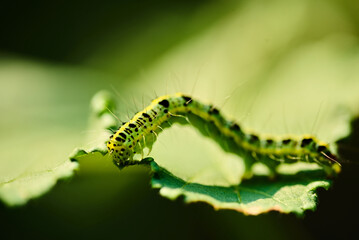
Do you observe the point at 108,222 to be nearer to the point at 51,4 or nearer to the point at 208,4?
the point at 208,4

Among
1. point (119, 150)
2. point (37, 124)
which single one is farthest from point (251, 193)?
point (37, 124)

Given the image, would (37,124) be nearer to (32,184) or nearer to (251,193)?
(32,184)

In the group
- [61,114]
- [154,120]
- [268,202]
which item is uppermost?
[61,114]

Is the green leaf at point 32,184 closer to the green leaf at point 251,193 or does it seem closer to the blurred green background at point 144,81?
the blurred green background at point 144,81

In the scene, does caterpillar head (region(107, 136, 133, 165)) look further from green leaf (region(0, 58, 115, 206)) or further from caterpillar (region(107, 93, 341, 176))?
green leaf (region(0, 58, 115, 206))

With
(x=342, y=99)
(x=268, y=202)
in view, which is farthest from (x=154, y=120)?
(x=342, y=99)

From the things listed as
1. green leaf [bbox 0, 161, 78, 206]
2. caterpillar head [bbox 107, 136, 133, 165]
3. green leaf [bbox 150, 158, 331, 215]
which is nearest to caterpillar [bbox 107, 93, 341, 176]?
caterpillar head [bbox 107, 136, 133, 165]
